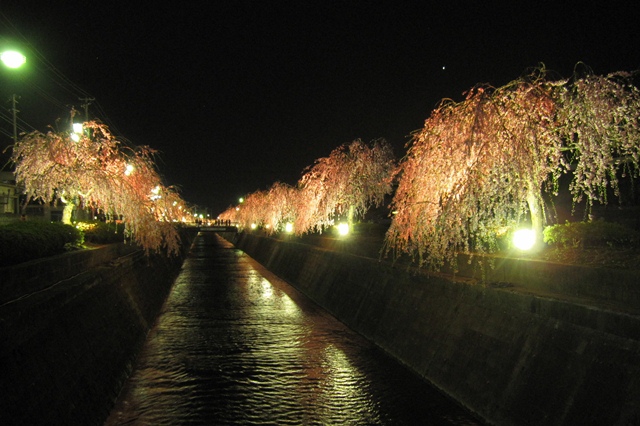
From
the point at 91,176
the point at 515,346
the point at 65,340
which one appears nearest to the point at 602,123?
the point at 515,346

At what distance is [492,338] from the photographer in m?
10.1

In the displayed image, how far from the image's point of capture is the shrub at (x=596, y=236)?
1207 cm

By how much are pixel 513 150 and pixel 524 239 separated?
3.13 metres

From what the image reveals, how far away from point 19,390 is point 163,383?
627cm

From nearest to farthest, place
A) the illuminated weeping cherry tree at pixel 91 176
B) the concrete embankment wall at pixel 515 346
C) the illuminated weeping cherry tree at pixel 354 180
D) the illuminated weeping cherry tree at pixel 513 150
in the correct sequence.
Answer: the concrete embankment wall at pixel 515 346 → the illuminated weeping cherry tree at pixel 513 150 → the illuminated weeping cherry tree at pixel 91 176 → the illuminated weeping cherry tree at pixel 354 180

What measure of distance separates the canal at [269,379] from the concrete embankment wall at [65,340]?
82cm

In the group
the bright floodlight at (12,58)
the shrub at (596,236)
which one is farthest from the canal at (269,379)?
the bright floodlight at (12,58)

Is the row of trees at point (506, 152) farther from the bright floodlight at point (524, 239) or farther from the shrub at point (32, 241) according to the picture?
the shrub at point (32, 241)

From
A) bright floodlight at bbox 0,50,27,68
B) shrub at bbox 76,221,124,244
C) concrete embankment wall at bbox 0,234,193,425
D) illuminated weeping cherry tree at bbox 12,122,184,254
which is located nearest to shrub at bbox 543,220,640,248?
concrete embankment wall at bbox 0,234,193,425

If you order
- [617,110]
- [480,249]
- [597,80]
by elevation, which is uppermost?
[597,80]

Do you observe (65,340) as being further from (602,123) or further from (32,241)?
(602,123)

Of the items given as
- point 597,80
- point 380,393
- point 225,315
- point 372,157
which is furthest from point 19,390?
point 372,157

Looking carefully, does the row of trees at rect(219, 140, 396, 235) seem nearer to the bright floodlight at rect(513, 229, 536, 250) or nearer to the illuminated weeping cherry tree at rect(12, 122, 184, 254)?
the illuminated weeping cherry tree at rect(12, 122, 184, 254)

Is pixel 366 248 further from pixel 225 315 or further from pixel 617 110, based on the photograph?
pixel 617 110
